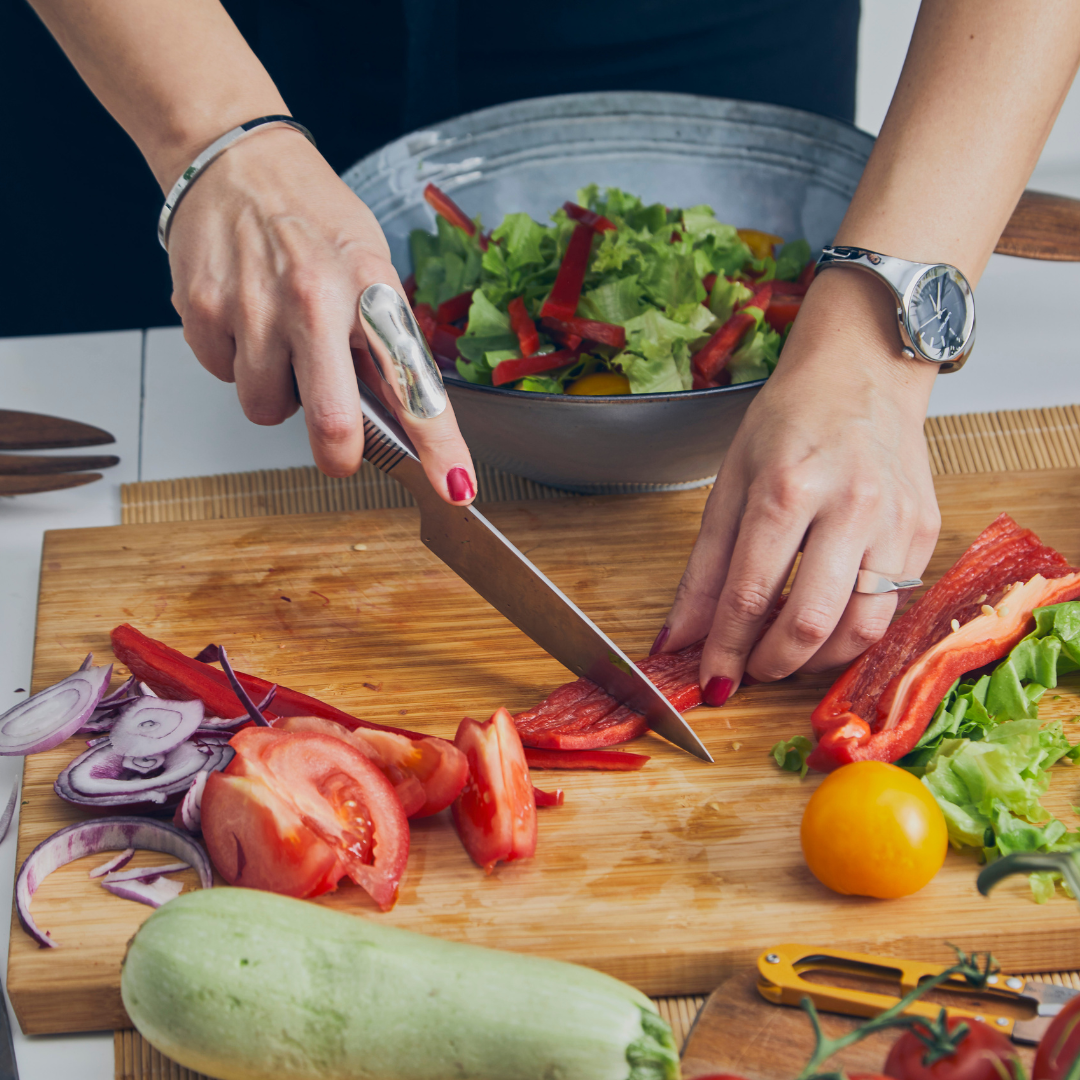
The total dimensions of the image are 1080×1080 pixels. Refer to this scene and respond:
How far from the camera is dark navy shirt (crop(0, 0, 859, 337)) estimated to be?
2.67 m

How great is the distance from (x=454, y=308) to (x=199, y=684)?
Answer: 1.00 metres

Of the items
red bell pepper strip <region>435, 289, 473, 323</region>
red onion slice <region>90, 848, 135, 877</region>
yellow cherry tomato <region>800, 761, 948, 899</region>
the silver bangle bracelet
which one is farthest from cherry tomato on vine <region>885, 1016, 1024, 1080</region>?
red bell pepper strip <region>435, 289, 473, 323</region>

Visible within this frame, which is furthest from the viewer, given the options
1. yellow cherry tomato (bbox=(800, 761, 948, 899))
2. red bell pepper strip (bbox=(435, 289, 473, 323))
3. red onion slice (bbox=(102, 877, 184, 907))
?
red bell pepper strip (bbox=(435, 289, 473, 323))

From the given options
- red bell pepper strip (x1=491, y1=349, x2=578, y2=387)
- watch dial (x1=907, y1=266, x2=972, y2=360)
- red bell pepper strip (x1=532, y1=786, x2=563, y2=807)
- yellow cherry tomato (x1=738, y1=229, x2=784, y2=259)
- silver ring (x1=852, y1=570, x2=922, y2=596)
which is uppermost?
watch dial (x1=907, y1=266, x2=972, y2=360)

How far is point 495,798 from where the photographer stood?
5.15 feet

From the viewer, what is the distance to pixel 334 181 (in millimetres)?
1779

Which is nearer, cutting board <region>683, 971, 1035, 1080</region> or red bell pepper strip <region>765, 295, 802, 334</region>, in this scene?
cutting board <region>683, 971, 1035, 1080</region>

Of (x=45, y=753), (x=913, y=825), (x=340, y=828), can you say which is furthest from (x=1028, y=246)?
(x=45, y=753)

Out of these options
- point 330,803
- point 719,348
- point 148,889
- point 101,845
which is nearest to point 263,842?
point 330,803

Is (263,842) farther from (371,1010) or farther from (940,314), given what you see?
(940,314)

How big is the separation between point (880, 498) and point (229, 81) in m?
1.29

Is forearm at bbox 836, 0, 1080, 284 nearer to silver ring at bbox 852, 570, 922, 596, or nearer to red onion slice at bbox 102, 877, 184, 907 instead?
silver ring at bbox 852, 570, 922, 596

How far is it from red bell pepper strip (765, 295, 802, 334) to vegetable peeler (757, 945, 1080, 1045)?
52.0 inches

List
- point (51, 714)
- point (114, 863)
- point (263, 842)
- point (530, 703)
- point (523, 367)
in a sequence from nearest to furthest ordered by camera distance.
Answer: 1. point (263, 842)
2. point (114, 863)
3. point (51, 714)
4. point (530, 703)
5. point (523, 367)
